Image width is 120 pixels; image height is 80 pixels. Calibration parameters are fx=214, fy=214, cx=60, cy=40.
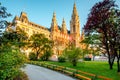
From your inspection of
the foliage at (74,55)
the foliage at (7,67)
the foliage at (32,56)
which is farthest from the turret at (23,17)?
the foliage at (7,67)

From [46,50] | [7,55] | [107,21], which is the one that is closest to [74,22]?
[46,50]

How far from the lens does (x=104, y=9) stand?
85.4 ft

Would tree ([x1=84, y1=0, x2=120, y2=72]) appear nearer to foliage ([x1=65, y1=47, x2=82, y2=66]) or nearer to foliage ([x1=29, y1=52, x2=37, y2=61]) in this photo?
foliage ([x1=65, y1=47, x2=82, y2=66])

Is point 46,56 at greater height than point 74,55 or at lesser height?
greater

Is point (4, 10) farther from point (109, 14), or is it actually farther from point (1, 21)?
point (109, 14)

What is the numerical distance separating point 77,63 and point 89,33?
33.2 ft

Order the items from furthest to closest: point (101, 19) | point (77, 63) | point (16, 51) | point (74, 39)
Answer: point (74, 39)
point (77, 63)
point (101, 19)
point (16, 51)

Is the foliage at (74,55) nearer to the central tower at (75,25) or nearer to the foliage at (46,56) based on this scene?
the foliage at (46,56)

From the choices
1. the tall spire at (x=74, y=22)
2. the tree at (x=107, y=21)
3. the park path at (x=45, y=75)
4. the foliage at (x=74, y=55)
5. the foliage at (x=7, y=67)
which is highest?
the tall spire at (x=74, y=22)

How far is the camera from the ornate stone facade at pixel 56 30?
8936 centimetres

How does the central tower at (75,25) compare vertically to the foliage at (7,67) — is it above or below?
above

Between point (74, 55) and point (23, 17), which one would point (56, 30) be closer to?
point (23, 17)

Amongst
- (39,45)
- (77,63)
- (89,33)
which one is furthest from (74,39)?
(89,33)

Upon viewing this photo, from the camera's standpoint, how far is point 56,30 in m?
122
